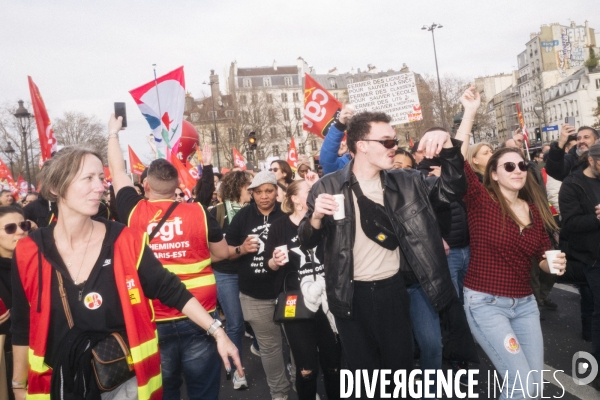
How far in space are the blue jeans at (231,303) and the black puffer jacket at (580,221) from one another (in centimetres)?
337

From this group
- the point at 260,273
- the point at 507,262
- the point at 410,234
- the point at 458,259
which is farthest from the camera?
the point at 458,259

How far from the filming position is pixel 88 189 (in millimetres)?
2547

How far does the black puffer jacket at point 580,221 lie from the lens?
177 inches

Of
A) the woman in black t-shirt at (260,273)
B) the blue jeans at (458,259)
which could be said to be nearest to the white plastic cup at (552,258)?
the blue jeans at (458,259)

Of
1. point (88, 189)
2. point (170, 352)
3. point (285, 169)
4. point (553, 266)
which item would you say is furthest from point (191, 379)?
point (285, 169)

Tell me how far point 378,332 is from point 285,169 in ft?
15.2

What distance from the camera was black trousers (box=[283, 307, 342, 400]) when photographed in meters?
4.09

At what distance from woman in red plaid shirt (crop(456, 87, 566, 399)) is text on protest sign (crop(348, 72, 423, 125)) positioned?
4.32 metres

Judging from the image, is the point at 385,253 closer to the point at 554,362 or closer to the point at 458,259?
the point at 458,259

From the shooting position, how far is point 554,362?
506 cm

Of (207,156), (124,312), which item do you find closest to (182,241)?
(124,312)

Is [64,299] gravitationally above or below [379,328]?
above

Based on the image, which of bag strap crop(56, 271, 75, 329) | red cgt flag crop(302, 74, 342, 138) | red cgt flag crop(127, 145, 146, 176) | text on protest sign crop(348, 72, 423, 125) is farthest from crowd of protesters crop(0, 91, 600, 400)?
red cgt flag crop(127, 145, 146, 176)

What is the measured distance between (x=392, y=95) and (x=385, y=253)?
17.3ft
